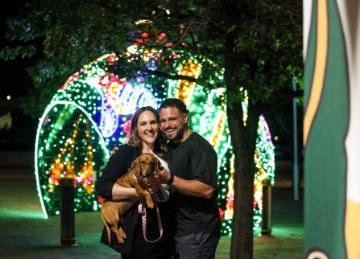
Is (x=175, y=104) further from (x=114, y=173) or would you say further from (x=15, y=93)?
(x=15, y=93)

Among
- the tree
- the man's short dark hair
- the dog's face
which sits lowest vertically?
the dog's face

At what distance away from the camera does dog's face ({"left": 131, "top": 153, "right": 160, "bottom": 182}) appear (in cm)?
503

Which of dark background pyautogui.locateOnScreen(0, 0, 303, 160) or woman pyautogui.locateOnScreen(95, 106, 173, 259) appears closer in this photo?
woman pyautogui.locateOnScreen(95, 106, 173, 259)

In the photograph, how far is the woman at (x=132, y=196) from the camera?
17.8 feet

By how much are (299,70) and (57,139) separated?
24.8 feet

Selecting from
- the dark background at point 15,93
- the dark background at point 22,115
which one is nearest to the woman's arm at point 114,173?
the dark background at point 22,115

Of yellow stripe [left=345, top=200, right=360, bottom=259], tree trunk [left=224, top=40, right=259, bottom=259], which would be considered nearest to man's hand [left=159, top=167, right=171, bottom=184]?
yellow stripe [left=345, top=200, right=360, bottom=259]

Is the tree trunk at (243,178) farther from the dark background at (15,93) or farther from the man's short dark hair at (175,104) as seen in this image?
the dark background at (15,93)

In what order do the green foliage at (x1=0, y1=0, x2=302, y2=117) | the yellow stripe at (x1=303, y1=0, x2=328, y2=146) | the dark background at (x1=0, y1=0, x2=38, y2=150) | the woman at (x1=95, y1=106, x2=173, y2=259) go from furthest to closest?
1. the dark background at (x1=0, y1=0, x2=38, y2=150)
2. the green foliage at (x1=0, y1=0, x2=302, y2=117)
3. the woman at (x1=95, y1=106, x2=173, y2=259)
4. the yellow stripe at (x1=303, y1=0, x2=328, y2=146)

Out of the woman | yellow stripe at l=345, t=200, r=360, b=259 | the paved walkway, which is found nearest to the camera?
yellow stripe at l=345, t=200, r=360, b=259

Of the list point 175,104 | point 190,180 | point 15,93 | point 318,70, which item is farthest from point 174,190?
point 15,93

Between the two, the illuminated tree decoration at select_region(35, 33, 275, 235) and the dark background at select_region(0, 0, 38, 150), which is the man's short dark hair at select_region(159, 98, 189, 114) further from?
the dark background at select_region(0, 0, 38, 150)

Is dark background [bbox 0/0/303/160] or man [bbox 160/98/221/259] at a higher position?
dark background [bbox 0/0/303/160]

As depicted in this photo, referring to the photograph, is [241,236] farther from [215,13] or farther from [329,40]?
[329,40]
